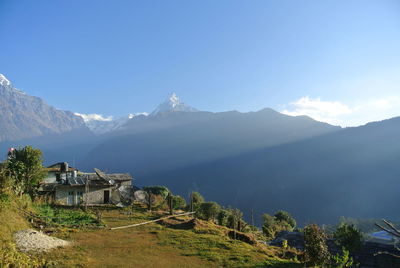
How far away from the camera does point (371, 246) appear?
45156 mm

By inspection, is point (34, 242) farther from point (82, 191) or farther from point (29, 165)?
point (82, 191)

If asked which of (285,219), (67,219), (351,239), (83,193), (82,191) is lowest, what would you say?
(285,219)

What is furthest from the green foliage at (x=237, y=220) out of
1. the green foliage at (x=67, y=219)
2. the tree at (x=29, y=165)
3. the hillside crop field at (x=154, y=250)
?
the tree at (x=29, y=165)

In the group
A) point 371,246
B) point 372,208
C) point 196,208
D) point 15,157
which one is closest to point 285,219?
point 196,208

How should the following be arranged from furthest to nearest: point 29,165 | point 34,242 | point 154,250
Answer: point 29,165 < point 154,250 < point 34,242

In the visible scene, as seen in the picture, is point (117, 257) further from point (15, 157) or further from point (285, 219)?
point (285, 219)

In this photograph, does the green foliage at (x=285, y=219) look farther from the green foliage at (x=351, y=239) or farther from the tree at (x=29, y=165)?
the tree at (x=29, y=165)

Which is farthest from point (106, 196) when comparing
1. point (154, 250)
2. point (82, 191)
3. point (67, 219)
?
point (154, 250)

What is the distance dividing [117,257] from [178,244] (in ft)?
21.4

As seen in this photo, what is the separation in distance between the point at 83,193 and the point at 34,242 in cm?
2720

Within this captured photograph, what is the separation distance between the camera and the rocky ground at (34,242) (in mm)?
18625

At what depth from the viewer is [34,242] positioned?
19.5 metres

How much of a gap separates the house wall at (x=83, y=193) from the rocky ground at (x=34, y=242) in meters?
24.7

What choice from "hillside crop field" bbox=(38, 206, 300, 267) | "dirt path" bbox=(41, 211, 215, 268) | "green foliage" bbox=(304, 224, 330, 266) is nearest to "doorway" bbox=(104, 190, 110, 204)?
"hillside crop field" bbox=(38, 206, 300, 267)
